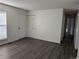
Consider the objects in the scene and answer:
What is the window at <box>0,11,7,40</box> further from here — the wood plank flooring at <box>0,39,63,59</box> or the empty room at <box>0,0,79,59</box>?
the wood plank flooring at <box>0,39,63,59</box>

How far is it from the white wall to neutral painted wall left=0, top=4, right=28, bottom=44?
62 cm

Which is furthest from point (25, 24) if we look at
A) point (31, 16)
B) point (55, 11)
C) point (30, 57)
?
point (30, 57)

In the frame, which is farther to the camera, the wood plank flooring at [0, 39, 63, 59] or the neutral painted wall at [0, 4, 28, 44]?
the neutral painted wall at [0, 4, 28, 44]

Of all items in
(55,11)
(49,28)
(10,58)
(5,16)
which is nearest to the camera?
(10,58)

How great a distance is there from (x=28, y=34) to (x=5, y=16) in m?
2.84

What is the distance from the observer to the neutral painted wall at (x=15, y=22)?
4559 mm

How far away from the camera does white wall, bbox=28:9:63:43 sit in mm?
4996

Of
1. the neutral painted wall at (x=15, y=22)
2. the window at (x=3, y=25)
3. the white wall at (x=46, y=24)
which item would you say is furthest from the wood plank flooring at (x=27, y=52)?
the white wall at (x=46, y=24)

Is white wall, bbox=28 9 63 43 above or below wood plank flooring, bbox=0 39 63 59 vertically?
above

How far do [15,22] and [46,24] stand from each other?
2390 millimetres

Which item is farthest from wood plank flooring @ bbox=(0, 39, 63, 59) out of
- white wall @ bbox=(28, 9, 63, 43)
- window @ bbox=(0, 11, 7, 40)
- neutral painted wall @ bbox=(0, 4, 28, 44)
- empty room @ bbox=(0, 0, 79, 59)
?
white wall @ bbox=(28, 9, 63, 43)

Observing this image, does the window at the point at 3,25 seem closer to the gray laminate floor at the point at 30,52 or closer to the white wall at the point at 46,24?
the gray laminate floor at the point at 30,52

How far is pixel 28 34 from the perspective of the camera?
21.7ft

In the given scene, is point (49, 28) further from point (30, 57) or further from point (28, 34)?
point (30, 57)
